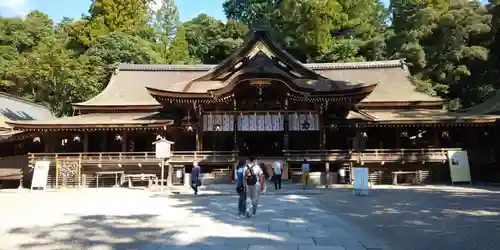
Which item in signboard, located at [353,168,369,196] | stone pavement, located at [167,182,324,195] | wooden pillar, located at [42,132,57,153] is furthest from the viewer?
wooden pillar, located at [42,132,57,153]

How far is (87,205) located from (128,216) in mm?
3153

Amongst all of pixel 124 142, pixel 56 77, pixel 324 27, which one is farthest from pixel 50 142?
pixel 324 27

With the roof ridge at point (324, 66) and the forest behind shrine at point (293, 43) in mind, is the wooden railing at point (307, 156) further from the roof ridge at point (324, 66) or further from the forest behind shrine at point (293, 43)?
the roof ridge at point (324, 66)

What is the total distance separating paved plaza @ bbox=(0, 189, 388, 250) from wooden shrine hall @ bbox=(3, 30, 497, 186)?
8.32m

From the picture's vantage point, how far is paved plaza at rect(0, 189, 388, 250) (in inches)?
257

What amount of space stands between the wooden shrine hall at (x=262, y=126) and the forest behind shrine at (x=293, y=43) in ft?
17.8

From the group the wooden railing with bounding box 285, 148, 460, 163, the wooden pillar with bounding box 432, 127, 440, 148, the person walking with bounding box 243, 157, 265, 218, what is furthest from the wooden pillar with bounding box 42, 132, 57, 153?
the wooden pillar with bounding box 432, 127, 440, 148

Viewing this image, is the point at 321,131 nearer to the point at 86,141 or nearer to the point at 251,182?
the point at 251,182

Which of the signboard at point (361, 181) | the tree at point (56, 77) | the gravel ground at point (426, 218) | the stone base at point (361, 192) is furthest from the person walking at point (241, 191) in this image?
the tree at point (56, 77)

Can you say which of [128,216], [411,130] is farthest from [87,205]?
[411,130]

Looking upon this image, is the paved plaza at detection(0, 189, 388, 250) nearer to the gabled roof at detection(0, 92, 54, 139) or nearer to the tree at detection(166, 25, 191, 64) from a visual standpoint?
the gabled roof at detection(0, 92, 54, 139)

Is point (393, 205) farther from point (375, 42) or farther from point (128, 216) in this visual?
point (375, 42)

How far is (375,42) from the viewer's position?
139 feet

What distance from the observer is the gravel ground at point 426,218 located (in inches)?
266
